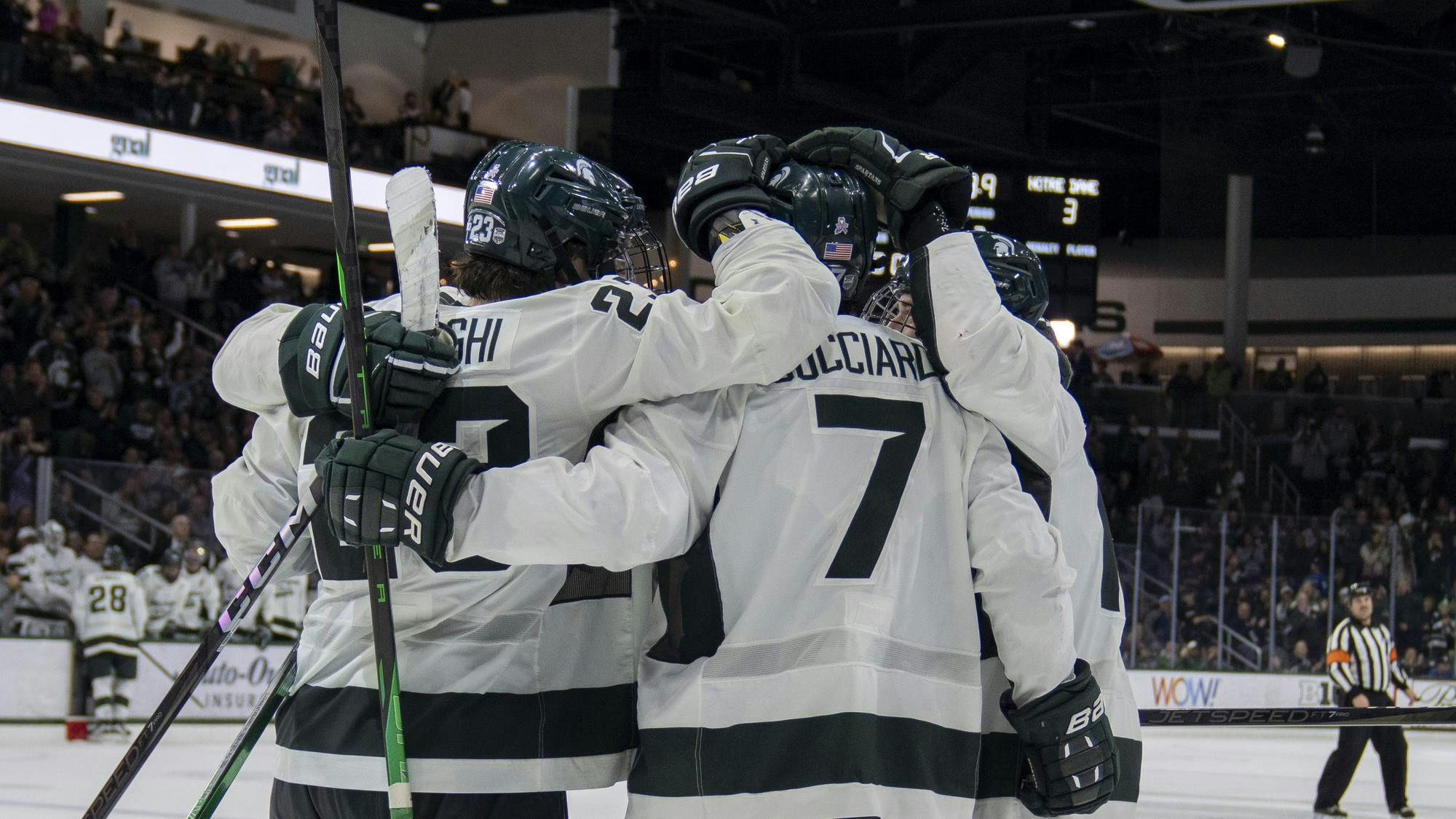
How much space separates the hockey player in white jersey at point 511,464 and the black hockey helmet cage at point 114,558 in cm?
763

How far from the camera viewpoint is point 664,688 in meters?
1.88

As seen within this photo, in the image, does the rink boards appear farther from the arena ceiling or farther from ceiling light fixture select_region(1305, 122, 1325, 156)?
ceiling light fixture select_region(1305, 122, 1325, 156)

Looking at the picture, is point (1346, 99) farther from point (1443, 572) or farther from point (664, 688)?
point (664, 688)

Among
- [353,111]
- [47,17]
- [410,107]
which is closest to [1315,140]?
[410,107]

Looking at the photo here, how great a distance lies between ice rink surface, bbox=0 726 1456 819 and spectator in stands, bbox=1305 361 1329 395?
7.65m

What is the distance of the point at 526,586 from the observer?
6.19 ft

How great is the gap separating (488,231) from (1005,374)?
710 mm

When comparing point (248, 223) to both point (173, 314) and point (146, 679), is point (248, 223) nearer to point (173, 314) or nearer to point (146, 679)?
point (173, 314)

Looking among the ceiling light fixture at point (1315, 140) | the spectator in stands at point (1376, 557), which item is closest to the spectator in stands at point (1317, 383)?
the ceiling light fixture at point (1315, 140)

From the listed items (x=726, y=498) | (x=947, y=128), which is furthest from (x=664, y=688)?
(x=947, y=128)

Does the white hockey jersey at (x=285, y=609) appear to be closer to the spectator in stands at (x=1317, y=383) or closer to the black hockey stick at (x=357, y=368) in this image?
the black hockey stick at (x=357, y=368)

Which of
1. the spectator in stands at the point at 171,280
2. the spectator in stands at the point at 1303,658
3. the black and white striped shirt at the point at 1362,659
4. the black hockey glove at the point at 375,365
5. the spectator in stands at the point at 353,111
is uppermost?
the spectator in stands at the point at 353,111

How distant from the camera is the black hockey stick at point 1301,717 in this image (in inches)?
106

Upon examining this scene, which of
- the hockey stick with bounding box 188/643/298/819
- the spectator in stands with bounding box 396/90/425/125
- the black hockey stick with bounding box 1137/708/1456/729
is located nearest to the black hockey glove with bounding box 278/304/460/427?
the hockey stick with bounding box 188/643/298/819
